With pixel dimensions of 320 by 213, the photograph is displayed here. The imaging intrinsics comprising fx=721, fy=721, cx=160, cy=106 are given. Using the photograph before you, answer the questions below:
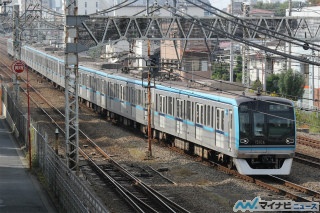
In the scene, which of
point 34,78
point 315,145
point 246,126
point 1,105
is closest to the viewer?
point 246,126

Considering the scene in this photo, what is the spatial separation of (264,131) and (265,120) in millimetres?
263

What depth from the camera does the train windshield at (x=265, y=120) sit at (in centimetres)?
1700

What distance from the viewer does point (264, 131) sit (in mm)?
17125

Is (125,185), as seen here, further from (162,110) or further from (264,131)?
(162,110)

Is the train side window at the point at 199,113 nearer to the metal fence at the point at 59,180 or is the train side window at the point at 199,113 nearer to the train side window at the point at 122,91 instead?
the metal fence at the point at 59,180

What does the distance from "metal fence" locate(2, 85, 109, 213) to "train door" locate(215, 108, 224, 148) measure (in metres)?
4.31

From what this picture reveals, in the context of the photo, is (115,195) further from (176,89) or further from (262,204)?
(176,89)

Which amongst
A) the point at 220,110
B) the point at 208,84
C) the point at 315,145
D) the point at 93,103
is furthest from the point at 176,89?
the point at 93,103

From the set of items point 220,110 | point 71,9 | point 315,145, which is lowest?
point 315,145

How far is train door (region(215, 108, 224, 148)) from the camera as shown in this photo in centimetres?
1797

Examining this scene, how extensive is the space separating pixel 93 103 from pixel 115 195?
20026 mm

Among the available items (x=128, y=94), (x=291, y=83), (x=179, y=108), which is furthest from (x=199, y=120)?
(x=291, y=83)

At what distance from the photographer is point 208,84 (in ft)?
67.4

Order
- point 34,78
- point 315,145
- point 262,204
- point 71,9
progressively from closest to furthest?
point 262,204
point 71,9
point 315,145
point 34,78
